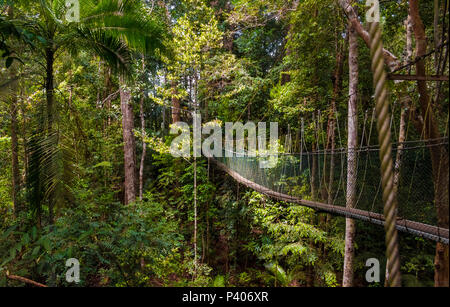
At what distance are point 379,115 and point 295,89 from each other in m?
3.16

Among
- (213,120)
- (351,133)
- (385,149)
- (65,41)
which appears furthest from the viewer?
(213,120)

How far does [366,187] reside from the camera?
9.27ft

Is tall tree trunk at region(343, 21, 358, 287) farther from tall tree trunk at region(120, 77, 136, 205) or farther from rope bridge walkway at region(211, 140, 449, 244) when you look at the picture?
tall tree trunk at region(120, 77, 136, 205)

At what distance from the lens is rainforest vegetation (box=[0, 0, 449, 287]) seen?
1.52 meters
